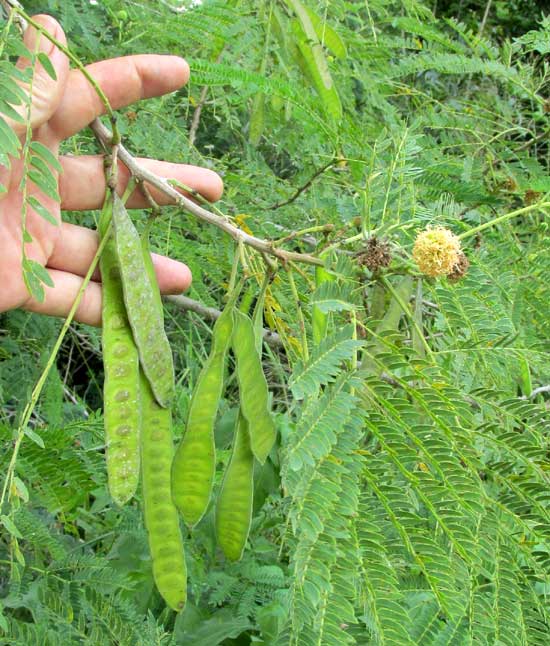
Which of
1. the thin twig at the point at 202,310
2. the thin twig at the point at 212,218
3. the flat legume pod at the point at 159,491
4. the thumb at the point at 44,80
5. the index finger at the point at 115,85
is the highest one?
the thumb at the point at 44,80

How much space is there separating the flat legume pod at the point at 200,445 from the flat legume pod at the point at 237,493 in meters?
0.03

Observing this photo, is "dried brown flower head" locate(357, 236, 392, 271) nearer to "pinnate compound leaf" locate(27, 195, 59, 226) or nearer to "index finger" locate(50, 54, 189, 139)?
"pinnate compound leaf" locate(27, 195, 59, 226)

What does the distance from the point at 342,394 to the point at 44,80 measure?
0.75 meters

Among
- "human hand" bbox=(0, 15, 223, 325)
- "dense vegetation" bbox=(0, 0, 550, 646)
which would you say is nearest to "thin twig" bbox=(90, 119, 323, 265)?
"dense vegetation" bbox=(0, 0, 550, 646)

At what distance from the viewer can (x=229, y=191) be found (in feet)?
8.25

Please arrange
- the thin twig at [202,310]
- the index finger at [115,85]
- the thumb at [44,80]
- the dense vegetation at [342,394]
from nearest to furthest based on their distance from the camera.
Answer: the dense vegetation at [342,394] < the thumb at [44,80] < the index finger at [115,85] < the thin twig at [202,310]

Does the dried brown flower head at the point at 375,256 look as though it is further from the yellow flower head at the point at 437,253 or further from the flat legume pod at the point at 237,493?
the flat legume pod at the point at 237,493

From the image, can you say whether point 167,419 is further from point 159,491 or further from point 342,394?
point 342,394

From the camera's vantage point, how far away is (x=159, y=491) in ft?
3.92

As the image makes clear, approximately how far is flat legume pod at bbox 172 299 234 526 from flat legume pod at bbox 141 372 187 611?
2 cm

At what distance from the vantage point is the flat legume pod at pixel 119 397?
44.5 inches

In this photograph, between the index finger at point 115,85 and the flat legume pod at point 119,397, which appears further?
the index finger at point 115,85

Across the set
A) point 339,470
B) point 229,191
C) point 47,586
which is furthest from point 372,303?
A: point 229,191

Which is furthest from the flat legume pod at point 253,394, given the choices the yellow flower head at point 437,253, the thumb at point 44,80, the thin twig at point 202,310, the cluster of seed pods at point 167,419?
the thin twig at point 202,310
